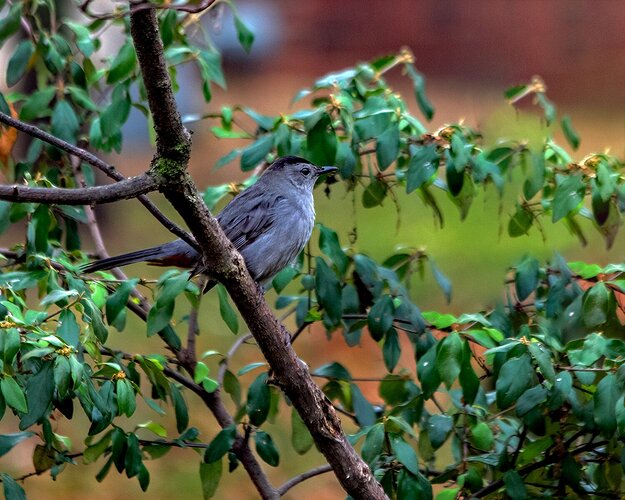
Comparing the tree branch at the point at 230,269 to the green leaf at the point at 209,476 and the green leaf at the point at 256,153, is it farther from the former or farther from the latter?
the green leaf at the point at 256,153

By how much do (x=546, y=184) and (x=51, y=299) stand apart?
2025mm

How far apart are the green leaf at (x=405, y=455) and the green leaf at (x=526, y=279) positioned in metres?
0.83

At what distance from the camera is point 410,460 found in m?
2.98

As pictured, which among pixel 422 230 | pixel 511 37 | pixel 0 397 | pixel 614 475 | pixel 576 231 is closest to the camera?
pixel 0 397

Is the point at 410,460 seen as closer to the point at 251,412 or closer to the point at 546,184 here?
the point at 251,412

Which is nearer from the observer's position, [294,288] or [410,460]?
[410,460]

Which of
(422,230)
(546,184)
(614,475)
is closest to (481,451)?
(614,475)

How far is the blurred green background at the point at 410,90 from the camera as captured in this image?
26.5 ft

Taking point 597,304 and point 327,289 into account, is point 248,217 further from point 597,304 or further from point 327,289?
point 597,304

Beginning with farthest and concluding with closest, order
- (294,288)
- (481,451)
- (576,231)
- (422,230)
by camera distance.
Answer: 1. (422,230)
2. (294,288)
3. (576,231)
4. (481,451)

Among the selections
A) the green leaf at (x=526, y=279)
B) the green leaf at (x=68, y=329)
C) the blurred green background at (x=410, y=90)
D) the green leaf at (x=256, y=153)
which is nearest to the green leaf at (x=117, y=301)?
the green leaf at (x=68, y=329)

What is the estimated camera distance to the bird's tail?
3609 millimetres

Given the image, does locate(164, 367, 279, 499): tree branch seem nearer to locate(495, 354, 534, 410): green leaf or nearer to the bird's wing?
the bird's wing

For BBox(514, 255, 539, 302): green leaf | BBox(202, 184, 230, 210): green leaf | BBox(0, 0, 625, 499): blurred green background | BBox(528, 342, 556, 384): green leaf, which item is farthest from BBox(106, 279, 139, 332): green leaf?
BBox(0, 0, 625, 499): blurred green background
